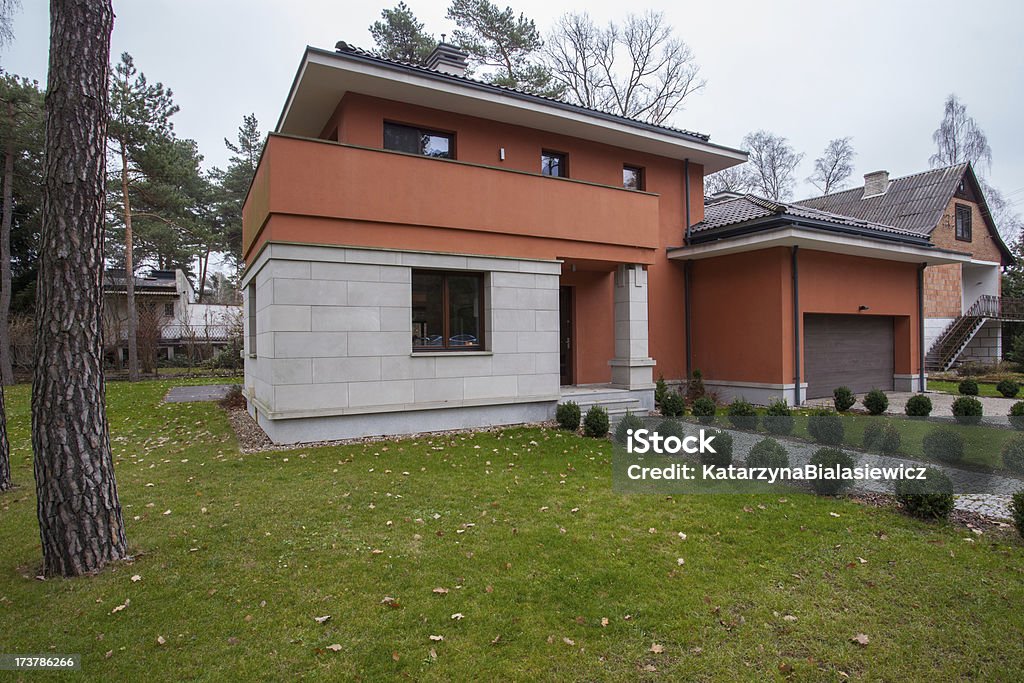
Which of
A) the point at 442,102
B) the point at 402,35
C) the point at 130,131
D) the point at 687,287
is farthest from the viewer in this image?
the point at 402,35

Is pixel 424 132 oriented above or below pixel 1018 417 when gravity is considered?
above

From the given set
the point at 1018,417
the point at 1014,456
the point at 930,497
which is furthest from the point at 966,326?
the point at 930,497

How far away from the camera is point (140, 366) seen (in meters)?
23.0

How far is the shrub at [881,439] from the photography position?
6.93m

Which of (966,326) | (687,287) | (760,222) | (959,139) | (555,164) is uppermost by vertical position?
(959,139)

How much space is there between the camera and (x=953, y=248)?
872 inches

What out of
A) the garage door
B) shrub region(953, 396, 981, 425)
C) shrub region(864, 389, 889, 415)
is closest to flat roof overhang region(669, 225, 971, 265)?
the garage door

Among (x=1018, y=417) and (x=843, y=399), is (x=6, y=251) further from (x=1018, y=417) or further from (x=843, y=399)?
(x=1018, y=417)

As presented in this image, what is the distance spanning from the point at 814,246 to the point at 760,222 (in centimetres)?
139

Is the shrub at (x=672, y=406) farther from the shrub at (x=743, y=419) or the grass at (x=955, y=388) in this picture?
the grass at (x=955, y=388)

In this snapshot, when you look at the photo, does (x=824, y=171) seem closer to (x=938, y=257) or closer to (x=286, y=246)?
(x=938, y=257)

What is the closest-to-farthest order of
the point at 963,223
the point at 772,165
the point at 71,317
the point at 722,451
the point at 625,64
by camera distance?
the point at 71,317, the point at 722,451, the point at 963,223, the point at 625,64, the point at 772,165

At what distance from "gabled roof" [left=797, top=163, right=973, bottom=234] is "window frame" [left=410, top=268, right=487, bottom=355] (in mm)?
20657

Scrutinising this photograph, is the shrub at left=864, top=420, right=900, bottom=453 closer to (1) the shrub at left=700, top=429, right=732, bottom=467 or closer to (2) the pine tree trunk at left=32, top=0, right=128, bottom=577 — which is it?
(1) the shrub at left=700, top=429, right=732, bottom=467
